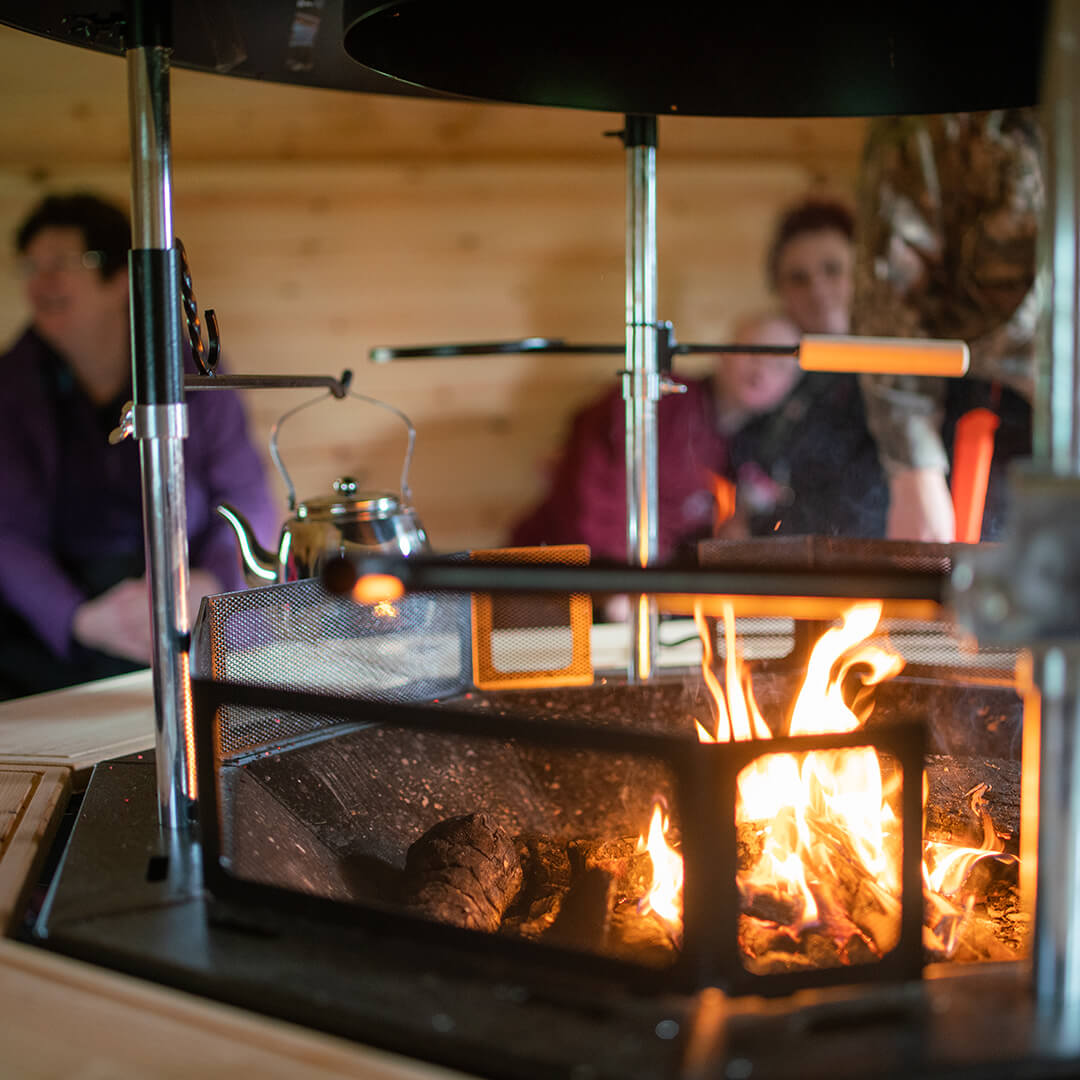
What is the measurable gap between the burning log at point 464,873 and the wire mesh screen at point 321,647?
0.14 meters

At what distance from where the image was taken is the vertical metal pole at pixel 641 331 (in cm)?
125

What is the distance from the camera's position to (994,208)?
2219 millimetres

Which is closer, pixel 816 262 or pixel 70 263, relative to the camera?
pixel 70 263

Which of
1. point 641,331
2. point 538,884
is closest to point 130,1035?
point 538,884

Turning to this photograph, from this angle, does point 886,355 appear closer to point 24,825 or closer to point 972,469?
point 972,469

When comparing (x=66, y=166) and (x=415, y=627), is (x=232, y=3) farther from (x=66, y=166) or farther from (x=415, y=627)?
(x=66, y=166)

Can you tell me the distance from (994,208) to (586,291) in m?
1.24

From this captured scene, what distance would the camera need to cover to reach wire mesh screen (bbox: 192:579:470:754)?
0.91 metres

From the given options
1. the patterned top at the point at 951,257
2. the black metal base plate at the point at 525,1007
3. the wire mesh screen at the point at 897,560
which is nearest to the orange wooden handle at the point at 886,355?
the wire mesh screen at the point at 897,560

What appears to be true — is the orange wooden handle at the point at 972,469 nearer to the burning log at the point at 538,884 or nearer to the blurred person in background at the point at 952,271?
the blurred person in background at the point at 952,271

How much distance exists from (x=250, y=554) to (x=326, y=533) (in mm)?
100

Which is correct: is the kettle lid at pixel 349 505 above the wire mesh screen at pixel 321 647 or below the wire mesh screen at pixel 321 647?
above

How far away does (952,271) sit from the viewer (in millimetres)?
2227

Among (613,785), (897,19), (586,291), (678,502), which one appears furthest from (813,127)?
(613,785)
